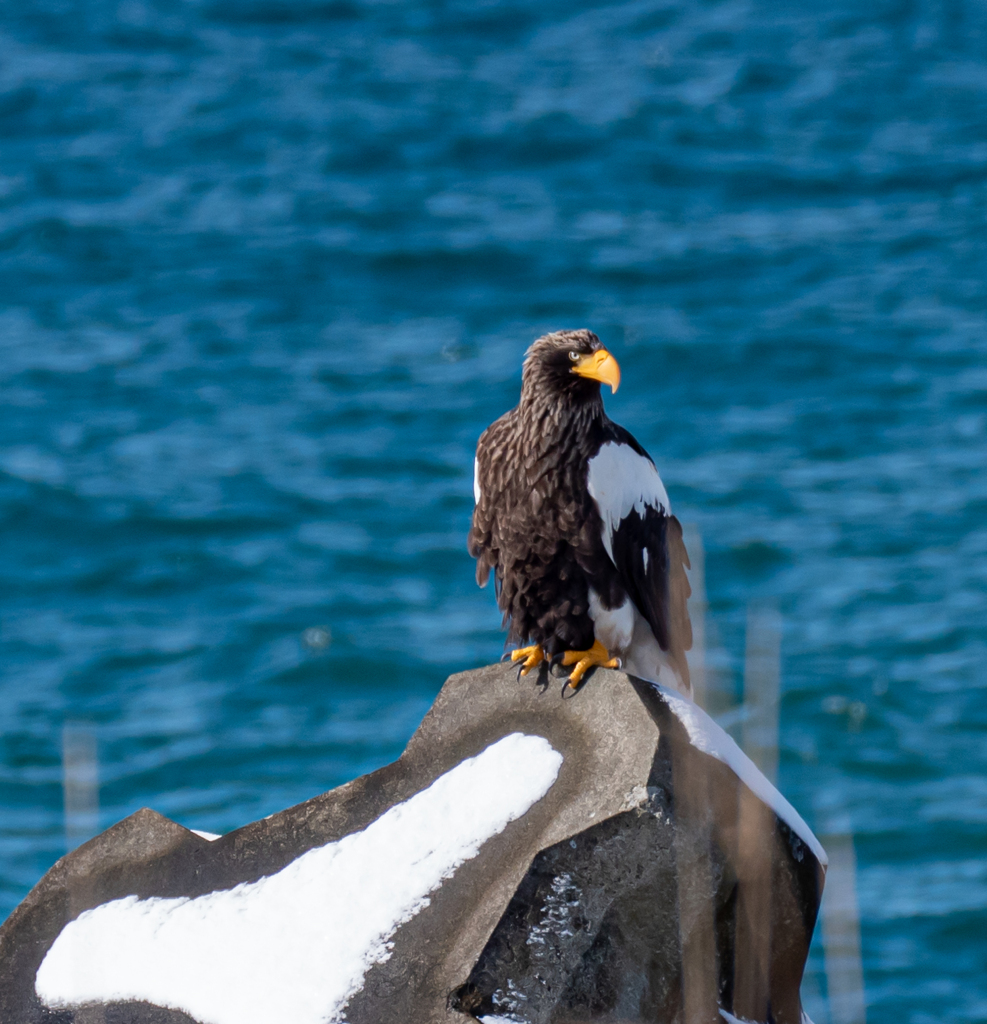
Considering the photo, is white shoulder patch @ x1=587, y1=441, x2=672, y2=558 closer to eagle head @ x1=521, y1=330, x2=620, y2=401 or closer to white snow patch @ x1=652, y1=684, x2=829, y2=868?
eagle head @ x1=521, y1=330, x2=620, y2=401

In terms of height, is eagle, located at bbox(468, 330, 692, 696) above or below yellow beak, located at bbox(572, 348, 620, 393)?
below

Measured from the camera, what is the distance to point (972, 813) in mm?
11766

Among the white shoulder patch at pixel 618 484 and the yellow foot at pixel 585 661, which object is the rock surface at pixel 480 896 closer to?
the yellow foot at pixel 585 661

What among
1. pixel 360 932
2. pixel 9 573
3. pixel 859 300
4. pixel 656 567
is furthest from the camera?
pixel 859 300

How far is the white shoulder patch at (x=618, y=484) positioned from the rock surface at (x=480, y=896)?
59 cm

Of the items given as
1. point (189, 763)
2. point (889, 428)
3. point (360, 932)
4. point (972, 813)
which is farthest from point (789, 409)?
point (360, 932)

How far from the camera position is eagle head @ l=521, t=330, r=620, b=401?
5090 mm

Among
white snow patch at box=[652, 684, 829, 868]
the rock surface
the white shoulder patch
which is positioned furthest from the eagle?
white snow patch at box=[652, 684, 829, 868]

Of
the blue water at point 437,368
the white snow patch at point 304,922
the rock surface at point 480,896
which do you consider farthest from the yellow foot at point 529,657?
the blue water at point 437,368

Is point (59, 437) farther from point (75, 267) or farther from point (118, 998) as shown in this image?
point (118, 998)

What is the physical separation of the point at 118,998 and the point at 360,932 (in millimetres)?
799

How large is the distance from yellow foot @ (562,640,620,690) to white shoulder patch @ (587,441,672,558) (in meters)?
0.35

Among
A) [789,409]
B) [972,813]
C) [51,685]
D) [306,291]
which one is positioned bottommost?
[972,813]

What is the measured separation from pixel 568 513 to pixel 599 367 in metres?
0.49
